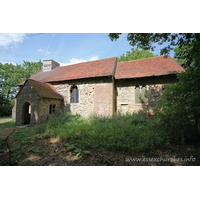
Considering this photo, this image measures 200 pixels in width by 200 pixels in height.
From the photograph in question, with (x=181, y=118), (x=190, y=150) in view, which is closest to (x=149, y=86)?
(x=181, y=118)

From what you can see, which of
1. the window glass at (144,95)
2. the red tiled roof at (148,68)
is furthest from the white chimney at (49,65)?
the window glass at (144,95)

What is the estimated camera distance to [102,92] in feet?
32.7

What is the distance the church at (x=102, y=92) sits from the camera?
9.09m

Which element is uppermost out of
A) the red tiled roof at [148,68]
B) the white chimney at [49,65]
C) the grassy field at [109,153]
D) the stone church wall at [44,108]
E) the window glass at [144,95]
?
the white chimney at [49,65]

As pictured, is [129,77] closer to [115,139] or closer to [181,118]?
[181,118]

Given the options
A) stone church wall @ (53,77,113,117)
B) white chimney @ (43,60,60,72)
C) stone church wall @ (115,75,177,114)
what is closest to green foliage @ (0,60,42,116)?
white chimney @ (43,60,60,72)

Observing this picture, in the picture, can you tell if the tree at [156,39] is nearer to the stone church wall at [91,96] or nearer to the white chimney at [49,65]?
Result: the stone church wall at [91,96]

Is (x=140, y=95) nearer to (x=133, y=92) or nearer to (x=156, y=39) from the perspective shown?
(x=133, y=92)

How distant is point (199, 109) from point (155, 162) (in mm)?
2899

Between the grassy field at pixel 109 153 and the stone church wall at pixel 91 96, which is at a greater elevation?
the stone church wall at pixel 91 96

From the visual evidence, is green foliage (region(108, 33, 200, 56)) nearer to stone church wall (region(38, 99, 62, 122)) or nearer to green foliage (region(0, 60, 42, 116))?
stone church wall (region(38, 99, 62, 122))

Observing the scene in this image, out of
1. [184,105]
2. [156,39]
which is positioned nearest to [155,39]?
[156,39]

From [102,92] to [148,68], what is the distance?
18.8 feet

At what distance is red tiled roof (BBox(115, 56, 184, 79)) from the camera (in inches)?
369
